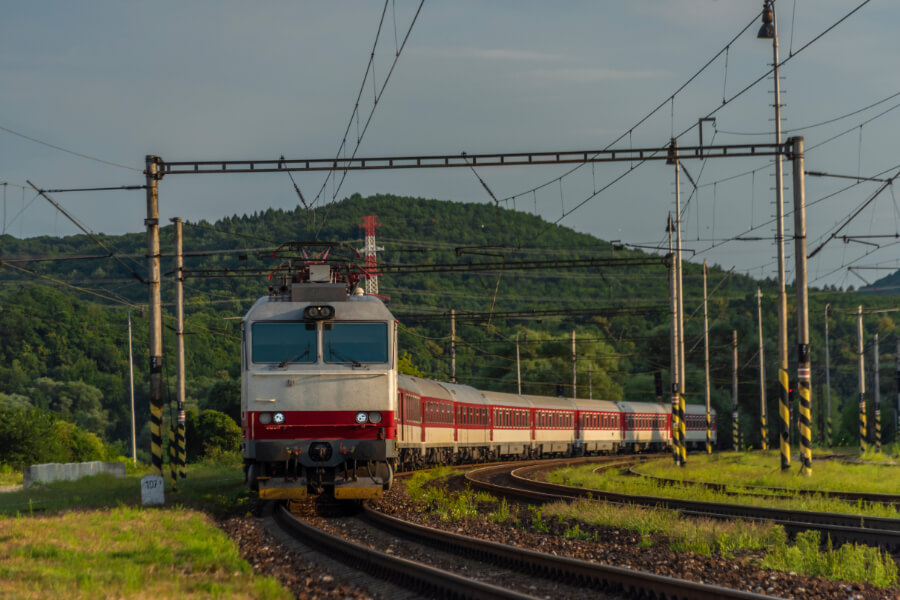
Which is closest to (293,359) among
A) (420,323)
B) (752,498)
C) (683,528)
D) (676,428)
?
(683,528)

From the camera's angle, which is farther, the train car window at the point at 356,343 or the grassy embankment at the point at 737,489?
the grassy embankment at the point at 737,489

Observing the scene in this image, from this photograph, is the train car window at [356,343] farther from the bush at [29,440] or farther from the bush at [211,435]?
the bush at [29,440]

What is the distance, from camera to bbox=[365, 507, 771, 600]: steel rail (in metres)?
9.04

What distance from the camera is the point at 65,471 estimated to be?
43312mm

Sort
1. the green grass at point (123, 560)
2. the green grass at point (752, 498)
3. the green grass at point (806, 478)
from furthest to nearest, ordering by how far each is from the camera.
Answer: the green grass at point (806, 478)
the green grass at point (752, 498)
the green grass at point (123, 560)

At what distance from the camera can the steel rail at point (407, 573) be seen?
9.30 m

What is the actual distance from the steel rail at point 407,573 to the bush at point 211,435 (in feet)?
156

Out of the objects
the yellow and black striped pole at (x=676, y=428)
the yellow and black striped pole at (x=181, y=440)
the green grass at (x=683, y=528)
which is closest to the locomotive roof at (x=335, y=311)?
the green grass at (x=683, y=528)

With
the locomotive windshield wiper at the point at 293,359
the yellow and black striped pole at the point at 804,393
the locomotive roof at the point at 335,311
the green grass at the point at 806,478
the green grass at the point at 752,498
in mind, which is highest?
the locomotive roof at the point at 335,311

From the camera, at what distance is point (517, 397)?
176 ft

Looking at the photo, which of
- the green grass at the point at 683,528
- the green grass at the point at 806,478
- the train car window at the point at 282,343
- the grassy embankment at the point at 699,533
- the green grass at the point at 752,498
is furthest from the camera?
the green grass at the point at 806,478

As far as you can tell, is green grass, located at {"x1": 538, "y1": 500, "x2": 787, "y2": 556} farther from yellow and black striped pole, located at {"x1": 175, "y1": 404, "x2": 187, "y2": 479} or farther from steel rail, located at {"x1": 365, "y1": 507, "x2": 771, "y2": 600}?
yellow and black striped pole, located at {"x1": 175, "y1": 404, "x2": 187, "y2": 479}

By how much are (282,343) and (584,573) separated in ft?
30.0

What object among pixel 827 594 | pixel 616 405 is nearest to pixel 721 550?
pixel 827 594
